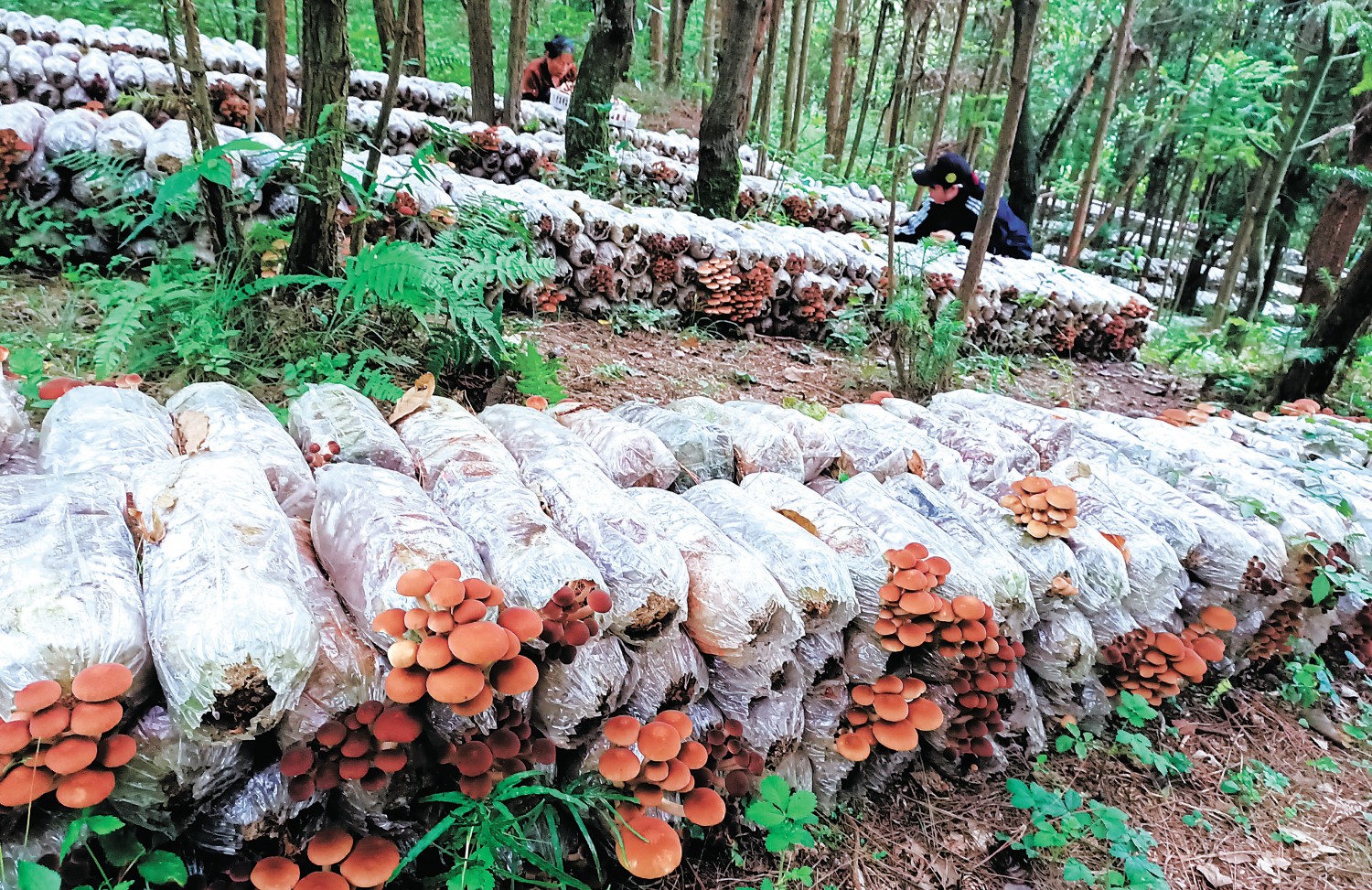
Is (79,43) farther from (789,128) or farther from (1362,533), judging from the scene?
(1362,533)

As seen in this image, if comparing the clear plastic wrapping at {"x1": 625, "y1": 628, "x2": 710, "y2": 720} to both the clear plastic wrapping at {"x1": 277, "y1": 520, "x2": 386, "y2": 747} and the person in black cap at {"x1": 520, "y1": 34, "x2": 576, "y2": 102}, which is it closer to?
the clear plastic wrapping at {"x1": 277, "y1": 520, "x2": 386, "y2": 747}

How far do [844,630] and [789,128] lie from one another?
1289cm

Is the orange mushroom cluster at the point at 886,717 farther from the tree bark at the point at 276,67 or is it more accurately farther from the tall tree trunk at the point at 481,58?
the tall tree trunk at the point at 481,58

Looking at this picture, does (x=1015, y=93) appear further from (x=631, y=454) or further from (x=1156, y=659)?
(x=631, y=454)

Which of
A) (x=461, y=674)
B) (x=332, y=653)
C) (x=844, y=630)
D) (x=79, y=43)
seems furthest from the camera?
(x=79, y=43)

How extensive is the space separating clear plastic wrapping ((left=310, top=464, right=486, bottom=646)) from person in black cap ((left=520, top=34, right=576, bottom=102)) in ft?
32.1

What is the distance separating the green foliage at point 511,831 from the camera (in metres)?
1.37

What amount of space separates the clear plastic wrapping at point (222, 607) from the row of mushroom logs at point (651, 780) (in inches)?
24.3

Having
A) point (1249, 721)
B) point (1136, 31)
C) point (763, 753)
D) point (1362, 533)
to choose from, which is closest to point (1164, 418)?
point (1362, 533)

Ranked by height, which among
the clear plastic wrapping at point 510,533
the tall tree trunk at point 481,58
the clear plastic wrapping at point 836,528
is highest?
the tall tree trunk at point 481,58

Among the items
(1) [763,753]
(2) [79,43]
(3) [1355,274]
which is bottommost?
(1) [763,753]

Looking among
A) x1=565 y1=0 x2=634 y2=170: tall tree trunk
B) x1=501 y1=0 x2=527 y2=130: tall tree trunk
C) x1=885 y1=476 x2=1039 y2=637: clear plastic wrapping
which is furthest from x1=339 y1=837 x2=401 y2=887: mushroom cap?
x1=501 y1=0 x2=527 y2=130: tall tree trunk

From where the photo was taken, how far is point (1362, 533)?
279 cm

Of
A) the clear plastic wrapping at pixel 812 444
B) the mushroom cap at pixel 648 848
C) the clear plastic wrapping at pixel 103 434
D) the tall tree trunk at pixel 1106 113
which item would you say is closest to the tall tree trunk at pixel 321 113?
the clear plastic wrapping at pixel 103 434
